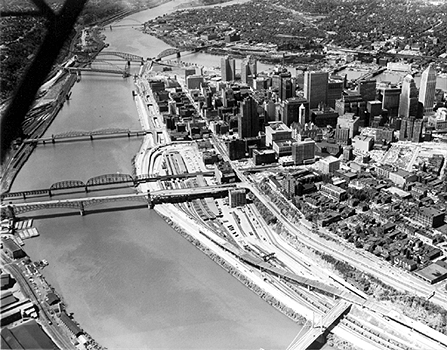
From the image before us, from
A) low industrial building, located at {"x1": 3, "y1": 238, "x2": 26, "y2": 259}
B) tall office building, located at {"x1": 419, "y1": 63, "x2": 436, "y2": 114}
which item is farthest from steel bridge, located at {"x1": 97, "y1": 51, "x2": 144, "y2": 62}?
low industrial building, located at {"x1": 3, "y1": 238, "x2": 26, "y2": 259}

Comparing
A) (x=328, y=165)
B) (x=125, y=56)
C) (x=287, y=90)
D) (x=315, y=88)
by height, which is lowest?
(x=328, y=165)

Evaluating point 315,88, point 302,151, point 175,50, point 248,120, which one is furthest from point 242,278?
point 175,50

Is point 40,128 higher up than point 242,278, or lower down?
higher up

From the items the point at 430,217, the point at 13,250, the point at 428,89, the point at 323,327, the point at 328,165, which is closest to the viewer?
the point at 323,327

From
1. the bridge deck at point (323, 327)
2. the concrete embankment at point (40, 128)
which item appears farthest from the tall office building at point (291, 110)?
the bridge deck at point (323, 327)

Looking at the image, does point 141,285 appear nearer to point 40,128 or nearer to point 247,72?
point 40,128

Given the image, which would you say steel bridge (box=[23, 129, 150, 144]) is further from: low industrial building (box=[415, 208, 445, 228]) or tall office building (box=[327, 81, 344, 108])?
low industrial building (box=[415, 208, 445, 228])

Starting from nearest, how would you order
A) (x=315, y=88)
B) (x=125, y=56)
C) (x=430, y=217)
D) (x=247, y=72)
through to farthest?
(x=430, y=217), (x=315, y=88), (x=247, y=72), (x=125, y=56)
